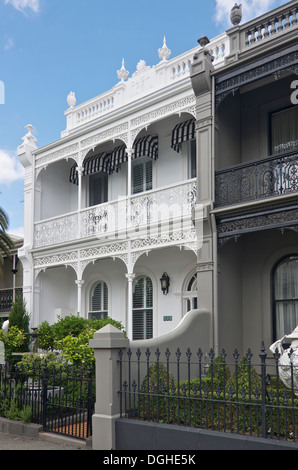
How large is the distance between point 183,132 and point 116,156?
289 centimetres

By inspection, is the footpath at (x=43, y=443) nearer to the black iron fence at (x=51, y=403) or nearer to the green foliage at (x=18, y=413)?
the black iron fence at (x=51, y=403)

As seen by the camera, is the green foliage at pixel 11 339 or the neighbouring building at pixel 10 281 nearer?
the green foliage at pixel 11 339

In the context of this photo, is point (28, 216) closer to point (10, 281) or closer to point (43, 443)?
point (10, 281)

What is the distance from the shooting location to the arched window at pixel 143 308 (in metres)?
15.9

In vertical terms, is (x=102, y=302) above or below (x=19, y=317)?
above

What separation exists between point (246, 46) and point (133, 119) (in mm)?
4259

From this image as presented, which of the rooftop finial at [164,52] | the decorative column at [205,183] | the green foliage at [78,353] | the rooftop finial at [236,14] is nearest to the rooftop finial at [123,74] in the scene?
the rooftop finial at [164,52]

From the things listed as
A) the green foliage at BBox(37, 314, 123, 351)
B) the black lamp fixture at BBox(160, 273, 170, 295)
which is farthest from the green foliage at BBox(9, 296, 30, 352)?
the black lamp fixture at BBox(160, 273, 170, 295)

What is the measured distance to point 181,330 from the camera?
10422 mm

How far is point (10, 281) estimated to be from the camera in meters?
21.5

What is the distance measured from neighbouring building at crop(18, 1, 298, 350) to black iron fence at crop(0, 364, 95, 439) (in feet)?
11.1

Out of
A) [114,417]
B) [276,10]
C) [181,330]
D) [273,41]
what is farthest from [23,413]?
[276,10]

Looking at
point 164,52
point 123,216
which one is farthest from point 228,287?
point 164,52

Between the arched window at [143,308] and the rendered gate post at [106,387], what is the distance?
26.5ft
